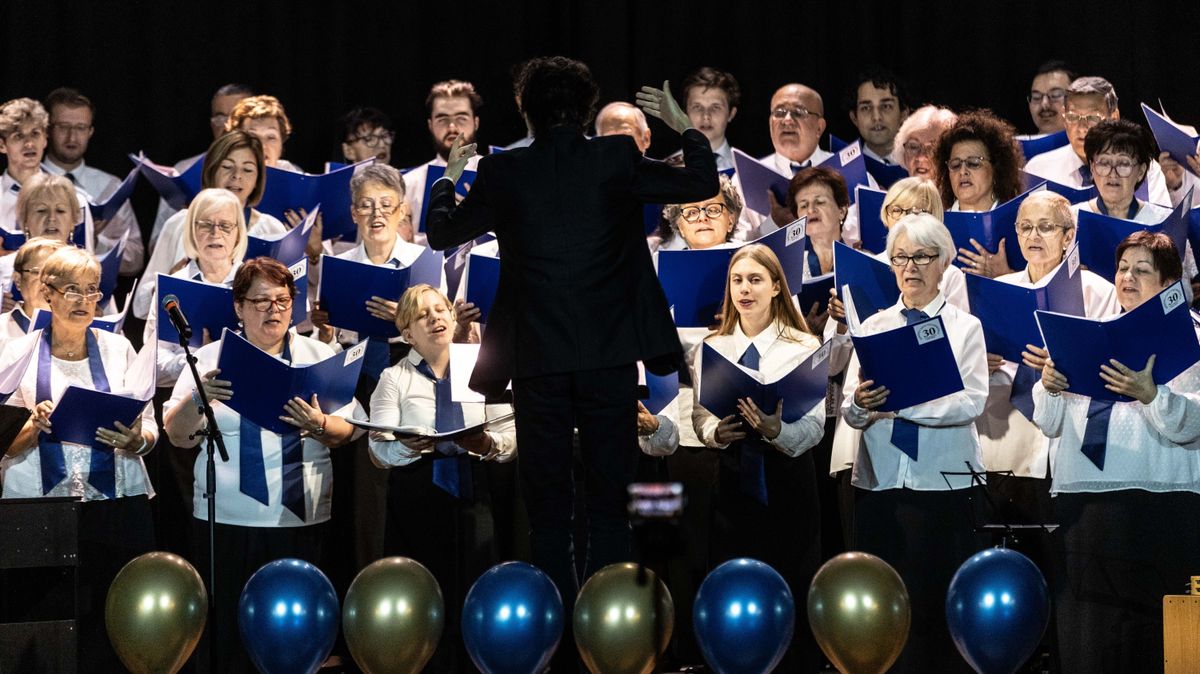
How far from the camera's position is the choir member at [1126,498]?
A: 470cm

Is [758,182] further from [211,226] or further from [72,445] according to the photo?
[72,445]

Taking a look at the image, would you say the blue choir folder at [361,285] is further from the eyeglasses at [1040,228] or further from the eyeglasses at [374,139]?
the eyeglasses at [1040,228]

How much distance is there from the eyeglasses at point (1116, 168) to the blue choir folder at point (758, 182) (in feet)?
3.82

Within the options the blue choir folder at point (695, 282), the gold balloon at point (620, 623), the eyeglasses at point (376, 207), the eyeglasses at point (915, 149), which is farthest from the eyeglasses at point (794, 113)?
the gold balloon at point (620, 623)

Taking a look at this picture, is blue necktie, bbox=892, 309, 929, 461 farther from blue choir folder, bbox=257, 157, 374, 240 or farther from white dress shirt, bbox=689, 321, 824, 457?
blue choir folder, bbox=257, 157, 374, 240

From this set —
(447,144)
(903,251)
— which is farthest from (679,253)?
(447,144)

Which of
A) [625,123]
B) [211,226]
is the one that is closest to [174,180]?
[211,226]

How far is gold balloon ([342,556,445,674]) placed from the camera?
13.4ft

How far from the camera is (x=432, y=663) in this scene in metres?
5.29

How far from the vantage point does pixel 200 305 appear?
18.1ft

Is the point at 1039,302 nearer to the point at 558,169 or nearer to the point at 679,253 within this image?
the point at 679,253

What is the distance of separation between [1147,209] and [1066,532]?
1.44m

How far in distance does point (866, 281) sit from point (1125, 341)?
3.02 ft

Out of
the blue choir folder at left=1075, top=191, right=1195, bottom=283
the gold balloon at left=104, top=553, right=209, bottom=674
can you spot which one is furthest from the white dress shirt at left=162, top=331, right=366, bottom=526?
the blue choir folder at left=1075, top=191, right=1195, bottom=283
